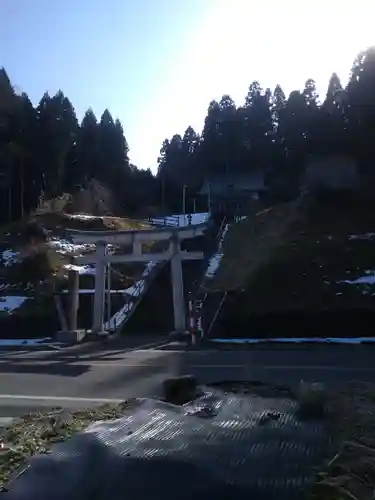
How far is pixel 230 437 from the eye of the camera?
4027 mm

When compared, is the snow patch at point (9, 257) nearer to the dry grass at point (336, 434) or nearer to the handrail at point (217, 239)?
the handrail at point (217, 239)

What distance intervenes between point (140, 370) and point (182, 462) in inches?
352

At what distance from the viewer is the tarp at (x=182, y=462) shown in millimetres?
3346

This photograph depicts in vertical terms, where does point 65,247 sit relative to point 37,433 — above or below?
above

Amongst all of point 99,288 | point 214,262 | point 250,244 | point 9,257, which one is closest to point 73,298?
point 99,288

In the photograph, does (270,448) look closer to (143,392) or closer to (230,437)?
(230,437)

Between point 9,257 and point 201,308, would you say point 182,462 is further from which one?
point 9,257

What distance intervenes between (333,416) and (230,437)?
3.78ft

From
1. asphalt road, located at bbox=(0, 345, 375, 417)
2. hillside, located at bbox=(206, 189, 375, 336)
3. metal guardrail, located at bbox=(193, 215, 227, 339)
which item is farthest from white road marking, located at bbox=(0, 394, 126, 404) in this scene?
hillside, located at bbox=(206, 189, 375, 336)

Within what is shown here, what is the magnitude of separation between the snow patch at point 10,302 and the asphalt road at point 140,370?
1135 centimetres

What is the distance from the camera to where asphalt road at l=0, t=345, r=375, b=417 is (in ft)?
31.7

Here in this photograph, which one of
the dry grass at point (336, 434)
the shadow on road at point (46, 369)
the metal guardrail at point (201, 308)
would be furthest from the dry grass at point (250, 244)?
the dry grass at point (336, 434)

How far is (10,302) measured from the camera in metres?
28.9

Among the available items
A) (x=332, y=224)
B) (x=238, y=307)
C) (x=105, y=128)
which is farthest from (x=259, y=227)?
(x=105, y=128)
